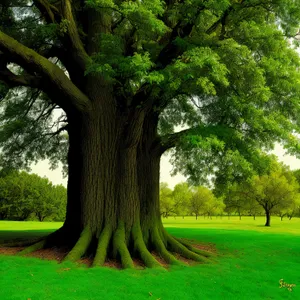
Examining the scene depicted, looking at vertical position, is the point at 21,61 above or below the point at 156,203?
above

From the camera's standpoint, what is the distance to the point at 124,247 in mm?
11391

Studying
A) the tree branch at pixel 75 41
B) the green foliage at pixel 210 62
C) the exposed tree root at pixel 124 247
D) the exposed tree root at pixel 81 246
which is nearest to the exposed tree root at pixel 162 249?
the exposed tree root at pixel 124 247

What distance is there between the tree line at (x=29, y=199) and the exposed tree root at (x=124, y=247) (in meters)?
53.1

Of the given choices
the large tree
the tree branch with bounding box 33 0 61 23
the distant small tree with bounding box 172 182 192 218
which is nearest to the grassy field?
the large tree

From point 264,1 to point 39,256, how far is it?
1059 cm

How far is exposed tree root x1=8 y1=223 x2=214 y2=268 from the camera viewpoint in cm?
1094

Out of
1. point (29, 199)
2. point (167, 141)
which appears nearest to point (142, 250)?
point (167, 141)

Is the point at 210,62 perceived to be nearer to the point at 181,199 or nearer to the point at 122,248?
the point at 122,248

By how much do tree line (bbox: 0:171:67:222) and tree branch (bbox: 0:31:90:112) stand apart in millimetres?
53297

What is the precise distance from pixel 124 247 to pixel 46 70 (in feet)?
19.9

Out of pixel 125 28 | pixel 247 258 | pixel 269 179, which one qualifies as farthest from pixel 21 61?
pixel 269 179

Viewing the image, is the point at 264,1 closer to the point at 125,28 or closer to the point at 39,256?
the point at 125,28

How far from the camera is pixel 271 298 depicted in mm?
8398

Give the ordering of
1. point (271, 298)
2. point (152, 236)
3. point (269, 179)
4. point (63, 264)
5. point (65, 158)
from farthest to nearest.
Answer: point (269, 179) < point (65, 158) < point (152, 236) < point (63, 264) < point (271, 298)
